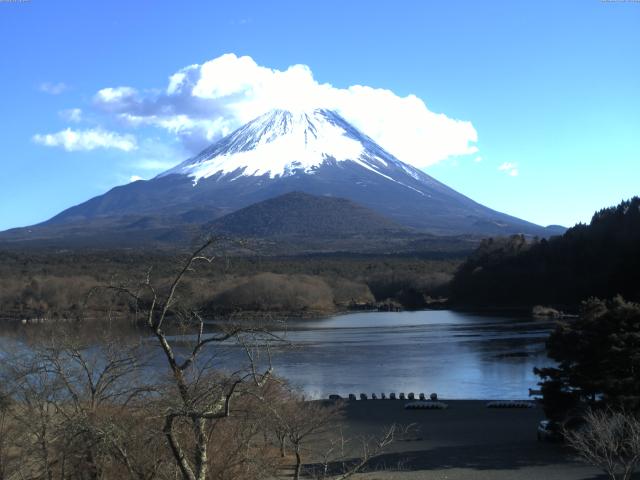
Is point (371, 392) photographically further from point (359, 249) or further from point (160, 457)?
point (359, 249)

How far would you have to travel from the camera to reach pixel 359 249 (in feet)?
336

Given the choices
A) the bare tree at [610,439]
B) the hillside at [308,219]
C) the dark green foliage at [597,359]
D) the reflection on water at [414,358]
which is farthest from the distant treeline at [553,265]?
the hillside at [308,219]

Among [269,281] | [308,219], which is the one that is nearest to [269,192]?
[308,219]

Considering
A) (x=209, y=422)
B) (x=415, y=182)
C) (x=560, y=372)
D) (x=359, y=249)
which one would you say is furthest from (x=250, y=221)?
(x=209, y=422)

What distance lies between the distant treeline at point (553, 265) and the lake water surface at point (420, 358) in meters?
9.70

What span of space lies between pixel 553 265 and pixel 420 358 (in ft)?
101

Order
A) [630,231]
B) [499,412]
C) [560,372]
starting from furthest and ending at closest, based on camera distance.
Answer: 1. [630,231]
2. [499,412]
3. [560,372]

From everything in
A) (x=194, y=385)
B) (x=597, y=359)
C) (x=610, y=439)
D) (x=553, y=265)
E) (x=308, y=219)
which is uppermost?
(x=308, y=219)

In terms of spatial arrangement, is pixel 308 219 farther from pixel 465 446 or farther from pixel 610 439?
pixel 610 439

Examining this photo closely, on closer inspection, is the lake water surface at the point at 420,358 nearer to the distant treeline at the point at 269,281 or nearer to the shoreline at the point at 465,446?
the shoreline at the point at 465,446

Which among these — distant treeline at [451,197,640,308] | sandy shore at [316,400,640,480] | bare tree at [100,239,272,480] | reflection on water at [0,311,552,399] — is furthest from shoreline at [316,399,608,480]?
distant treeline at [451,197,640,308]

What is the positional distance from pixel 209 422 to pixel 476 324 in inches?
1520

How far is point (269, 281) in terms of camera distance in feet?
195

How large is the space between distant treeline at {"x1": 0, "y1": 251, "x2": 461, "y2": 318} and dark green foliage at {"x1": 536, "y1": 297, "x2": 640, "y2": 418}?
30.1 meters
